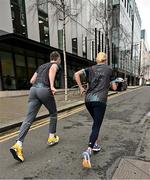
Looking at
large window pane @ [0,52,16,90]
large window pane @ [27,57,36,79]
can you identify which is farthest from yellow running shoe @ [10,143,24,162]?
large window pane @ [27,57,36,79]

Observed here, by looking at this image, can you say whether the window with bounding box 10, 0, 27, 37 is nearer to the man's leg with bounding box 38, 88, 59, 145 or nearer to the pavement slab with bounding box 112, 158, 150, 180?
the man's leg with bounding box 38, 88, 59, 145

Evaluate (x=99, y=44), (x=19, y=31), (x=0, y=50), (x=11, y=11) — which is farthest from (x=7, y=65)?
(x=99, y=44)

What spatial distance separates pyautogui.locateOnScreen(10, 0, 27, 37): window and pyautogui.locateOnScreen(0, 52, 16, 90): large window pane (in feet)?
6.61

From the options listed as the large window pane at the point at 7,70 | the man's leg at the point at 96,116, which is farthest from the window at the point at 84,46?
the man's leg at the point at 96,116

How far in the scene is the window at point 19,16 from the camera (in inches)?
585

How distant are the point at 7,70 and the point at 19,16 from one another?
424 cm

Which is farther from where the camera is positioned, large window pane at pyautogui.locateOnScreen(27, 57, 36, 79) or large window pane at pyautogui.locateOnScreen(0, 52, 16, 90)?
large window pane at pyautogui.locateOnScreen(27, 57, 36, 79)

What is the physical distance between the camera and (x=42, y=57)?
19.6 meters

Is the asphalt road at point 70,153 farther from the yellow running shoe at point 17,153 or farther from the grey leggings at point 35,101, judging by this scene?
the grey leggings at point 35,101

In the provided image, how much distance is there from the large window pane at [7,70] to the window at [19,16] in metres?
2.02

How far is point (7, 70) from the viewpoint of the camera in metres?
15.0

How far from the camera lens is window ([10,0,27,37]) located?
14.9 metres

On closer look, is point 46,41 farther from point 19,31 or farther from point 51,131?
point 51,131

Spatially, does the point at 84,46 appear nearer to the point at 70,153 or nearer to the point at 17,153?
the point at 70,153
